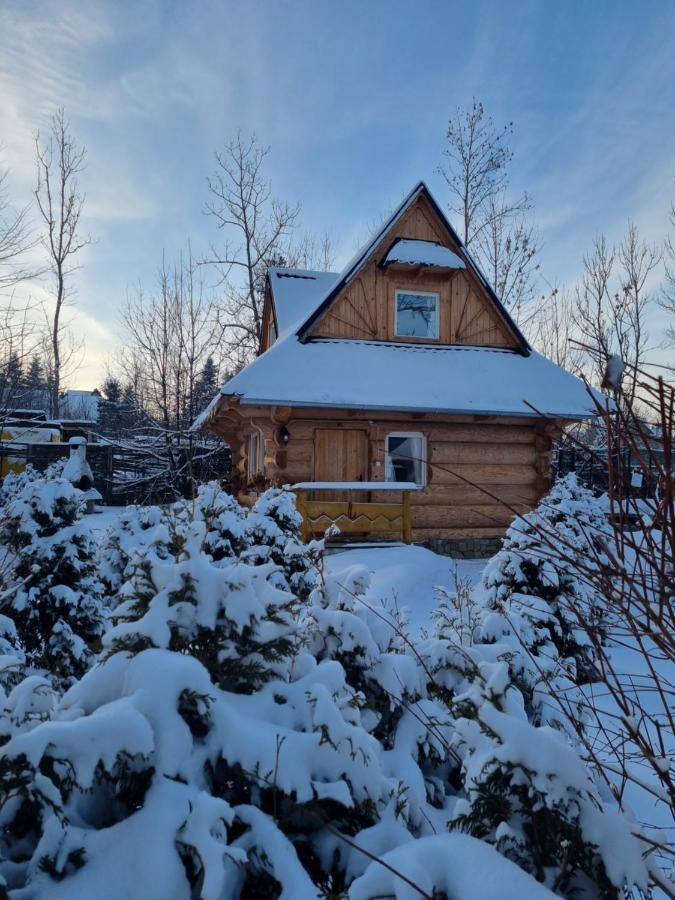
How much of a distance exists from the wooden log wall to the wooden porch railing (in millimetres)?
819

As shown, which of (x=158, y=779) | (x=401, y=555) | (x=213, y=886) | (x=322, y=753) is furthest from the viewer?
(x=401, y=555)

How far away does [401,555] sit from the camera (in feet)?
30.7

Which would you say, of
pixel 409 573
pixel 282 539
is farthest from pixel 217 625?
pixel 409 573

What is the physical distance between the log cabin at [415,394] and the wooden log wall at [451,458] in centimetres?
Answer: 2

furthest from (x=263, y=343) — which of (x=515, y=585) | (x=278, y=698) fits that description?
(x=278, y=698)

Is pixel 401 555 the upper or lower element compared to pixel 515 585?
lower

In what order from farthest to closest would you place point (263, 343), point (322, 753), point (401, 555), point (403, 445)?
point (263, 343), point (403, 445), point (401, 555), point (322, 753)

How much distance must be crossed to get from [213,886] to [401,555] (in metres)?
8.13

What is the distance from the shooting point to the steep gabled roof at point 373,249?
11688mm

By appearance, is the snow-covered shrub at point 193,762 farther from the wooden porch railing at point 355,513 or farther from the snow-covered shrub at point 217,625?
Result: the wooden porch railing at point 355,513

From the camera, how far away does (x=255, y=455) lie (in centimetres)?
1441

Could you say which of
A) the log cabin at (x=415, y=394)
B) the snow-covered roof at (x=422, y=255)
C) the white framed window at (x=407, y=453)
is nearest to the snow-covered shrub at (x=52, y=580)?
the log cabin at (x=415, y=394)

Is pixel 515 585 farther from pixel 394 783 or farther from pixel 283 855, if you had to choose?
pixel 283 855

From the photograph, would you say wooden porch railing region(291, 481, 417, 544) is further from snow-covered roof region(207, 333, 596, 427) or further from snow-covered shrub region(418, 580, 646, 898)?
snow-covered shrub region(418, 580, 646, 898)
